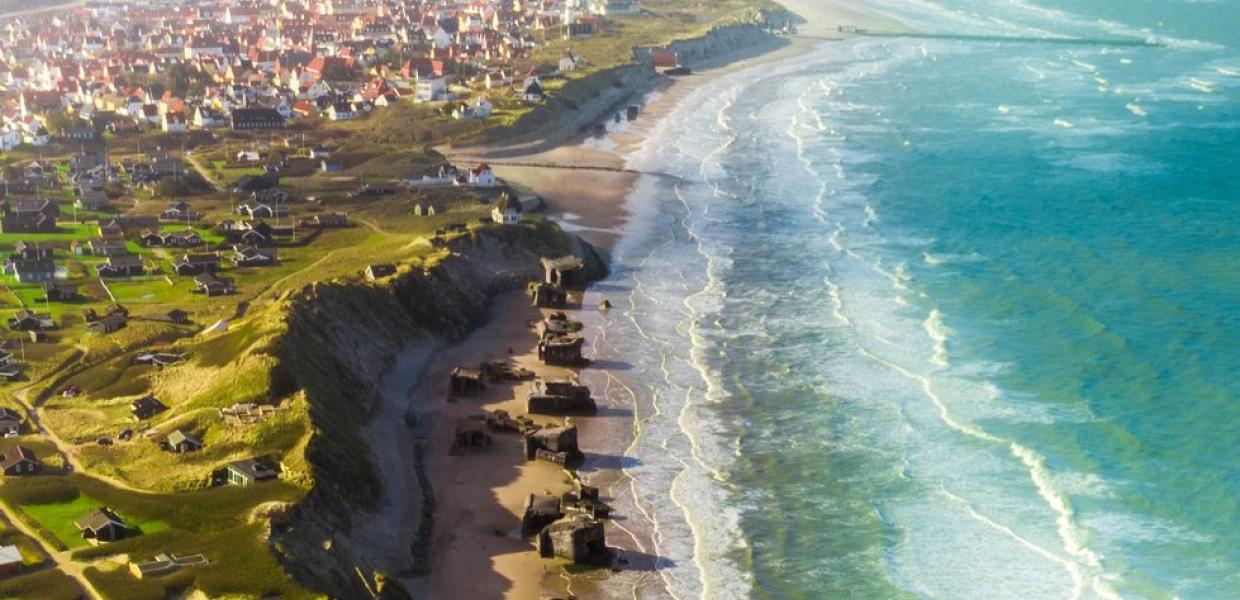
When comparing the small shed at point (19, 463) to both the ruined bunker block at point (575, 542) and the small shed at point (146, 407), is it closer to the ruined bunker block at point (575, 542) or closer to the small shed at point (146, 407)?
the small shed at point (146, 407)

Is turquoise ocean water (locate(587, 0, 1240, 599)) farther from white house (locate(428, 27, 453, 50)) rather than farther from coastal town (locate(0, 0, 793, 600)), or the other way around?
white house (locate(428, 27, 453, 50))

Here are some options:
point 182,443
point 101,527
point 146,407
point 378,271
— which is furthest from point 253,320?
point 101,527

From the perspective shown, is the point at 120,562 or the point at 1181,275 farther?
the point at 1181,275

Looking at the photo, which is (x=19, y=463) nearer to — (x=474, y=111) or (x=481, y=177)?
(x=481, y=177)

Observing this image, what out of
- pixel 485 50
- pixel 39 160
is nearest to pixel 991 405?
pixel 39 160

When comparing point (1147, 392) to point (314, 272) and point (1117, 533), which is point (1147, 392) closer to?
point (1117, 533)

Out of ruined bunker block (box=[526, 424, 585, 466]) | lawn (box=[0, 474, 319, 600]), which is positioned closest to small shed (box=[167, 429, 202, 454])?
lawn (box=[0, 474, 319, 600])
